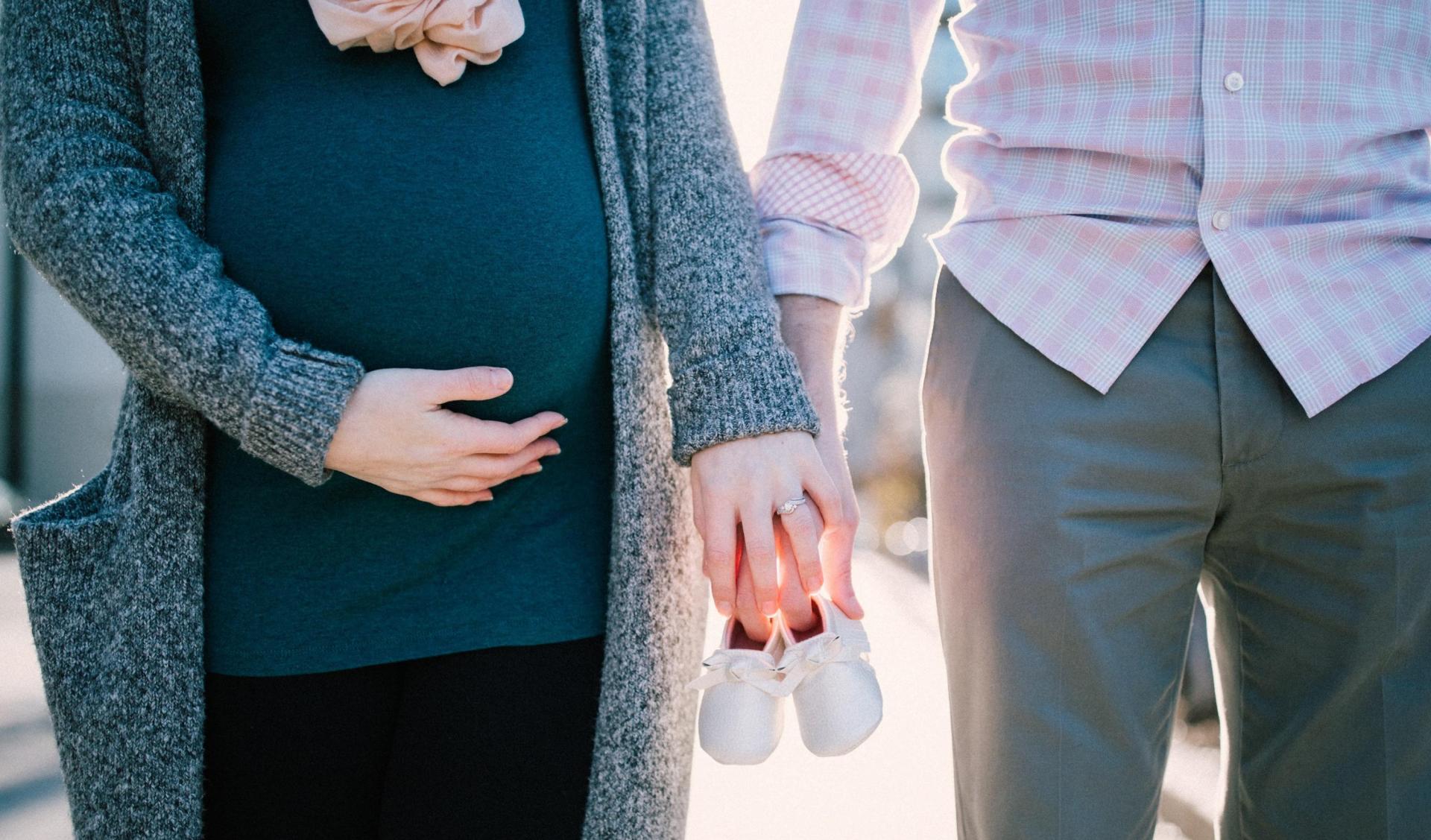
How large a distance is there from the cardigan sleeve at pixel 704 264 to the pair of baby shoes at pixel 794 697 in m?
0.25

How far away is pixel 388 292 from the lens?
1149 millimetres

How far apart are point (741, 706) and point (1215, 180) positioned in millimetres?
784

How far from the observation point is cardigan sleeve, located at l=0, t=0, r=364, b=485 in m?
1.06

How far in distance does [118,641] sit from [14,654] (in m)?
5.72

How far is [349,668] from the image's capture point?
119 cm

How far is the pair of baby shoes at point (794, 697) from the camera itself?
112cm

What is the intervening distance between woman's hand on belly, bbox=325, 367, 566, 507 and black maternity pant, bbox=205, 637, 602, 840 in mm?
220

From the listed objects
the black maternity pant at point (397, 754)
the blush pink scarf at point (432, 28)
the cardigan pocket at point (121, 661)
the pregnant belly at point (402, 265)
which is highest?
the blush pink scarf at point (432, 28)

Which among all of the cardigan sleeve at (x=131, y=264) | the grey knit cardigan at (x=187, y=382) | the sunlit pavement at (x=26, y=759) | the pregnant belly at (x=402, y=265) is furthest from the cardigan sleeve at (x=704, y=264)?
the sunlit pavement at (x=26, y=759)

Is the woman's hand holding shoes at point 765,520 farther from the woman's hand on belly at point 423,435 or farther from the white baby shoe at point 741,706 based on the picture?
the woman's hand on belly at point 423,435

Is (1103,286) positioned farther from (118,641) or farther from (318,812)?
(118,641)

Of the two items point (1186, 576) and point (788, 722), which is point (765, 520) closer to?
point (1186, 576)

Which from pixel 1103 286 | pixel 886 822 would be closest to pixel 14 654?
pixel 886 822

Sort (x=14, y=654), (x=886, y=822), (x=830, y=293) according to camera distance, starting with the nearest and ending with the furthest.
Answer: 1. (x=830, y=293)
2. (x=886, y=822)
3. (x=14, y=654)
